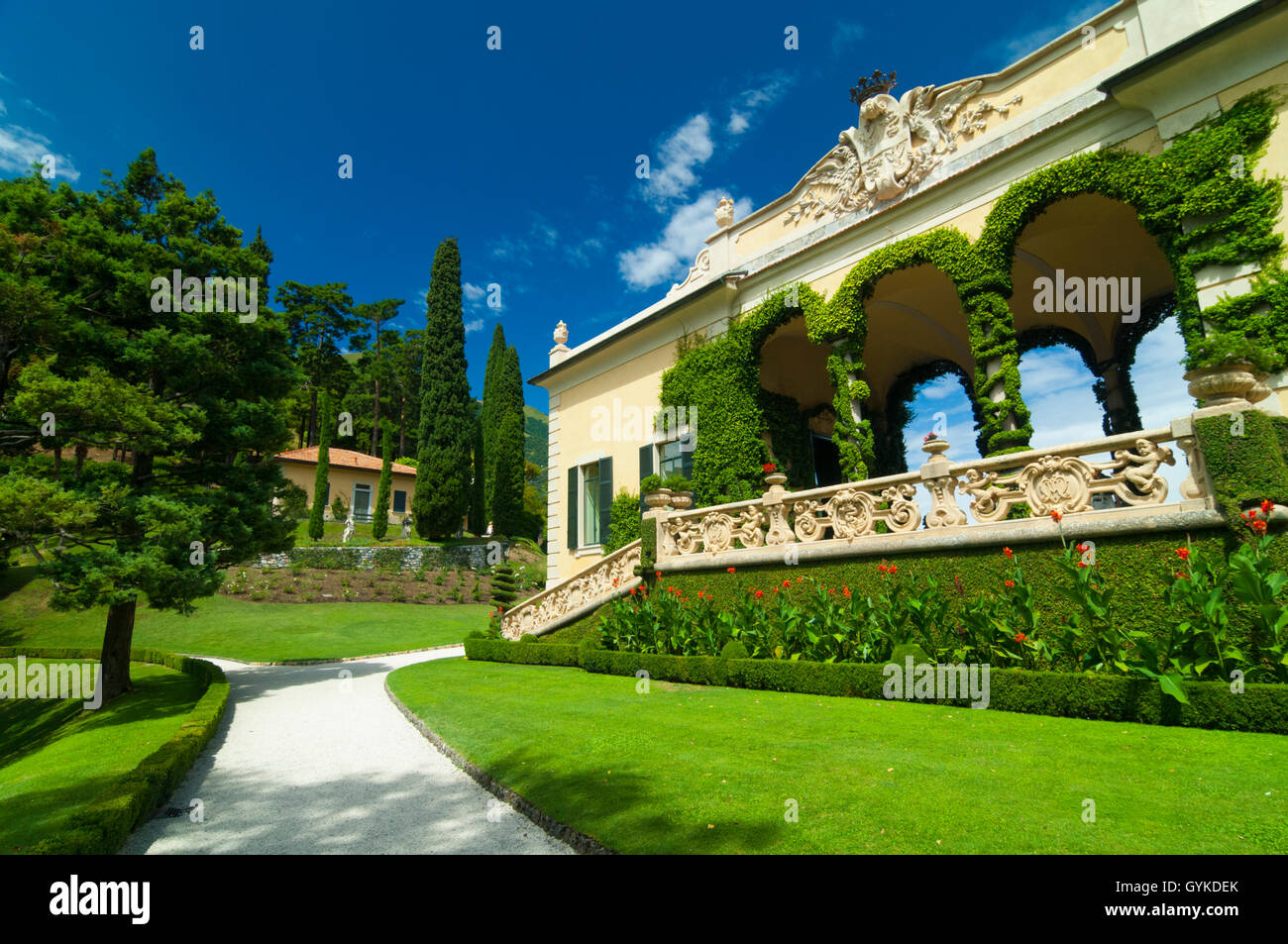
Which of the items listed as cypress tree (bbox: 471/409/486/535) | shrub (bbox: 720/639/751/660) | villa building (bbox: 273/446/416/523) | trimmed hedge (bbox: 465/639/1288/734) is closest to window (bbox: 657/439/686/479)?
trimmed hedge (bbox: 465/639/1288/734)

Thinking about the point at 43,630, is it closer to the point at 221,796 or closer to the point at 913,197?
the point at 221,796

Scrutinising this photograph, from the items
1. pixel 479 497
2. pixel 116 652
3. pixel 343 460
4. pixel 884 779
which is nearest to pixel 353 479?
pixel 343 460

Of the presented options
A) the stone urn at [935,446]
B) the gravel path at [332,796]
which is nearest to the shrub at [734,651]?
the stone urn at [935,446]

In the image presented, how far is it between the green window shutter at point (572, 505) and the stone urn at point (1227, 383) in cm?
1498

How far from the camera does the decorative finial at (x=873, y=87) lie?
1300 centimetres

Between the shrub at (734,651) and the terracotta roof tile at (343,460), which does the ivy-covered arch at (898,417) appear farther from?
the terracotta roof tile at (343,460)

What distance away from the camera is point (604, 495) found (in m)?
18.3

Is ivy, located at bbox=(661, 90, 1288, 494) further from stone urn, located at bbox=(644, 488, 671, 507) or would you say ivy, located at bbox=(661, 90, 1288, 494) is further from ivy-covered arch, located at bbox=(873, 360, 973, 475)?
stone urn, located at bbox=(644, 488, 671, 507)

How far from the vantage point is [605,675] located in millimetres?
10898

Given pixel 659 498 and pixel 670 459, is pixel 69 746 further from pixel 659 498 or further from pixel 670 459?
pixel 670 459

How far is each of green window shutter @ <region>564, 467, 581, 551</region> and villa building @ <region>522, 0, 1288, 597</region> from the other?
0.06 metres
